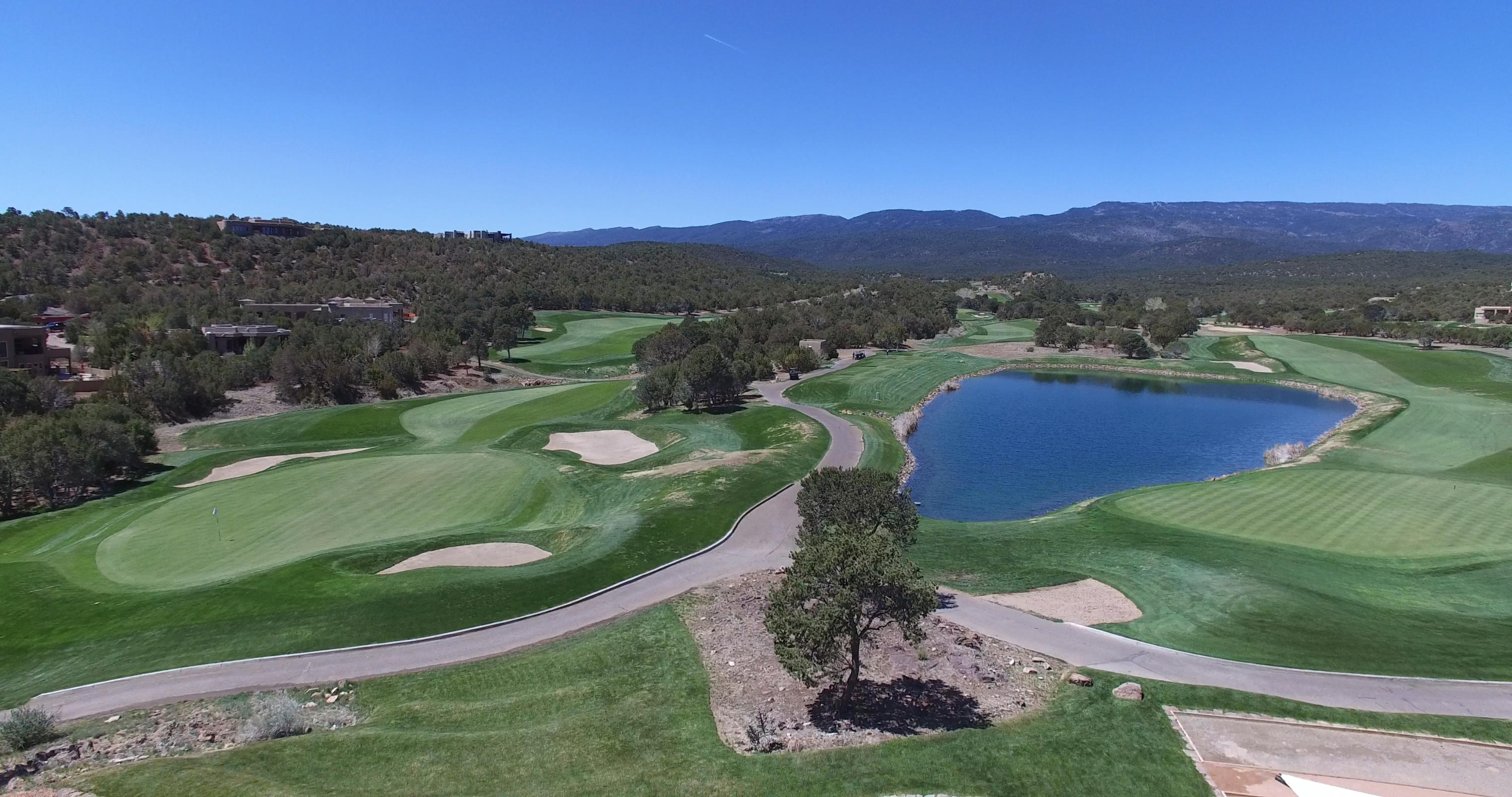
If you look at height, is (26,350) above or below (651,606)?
above

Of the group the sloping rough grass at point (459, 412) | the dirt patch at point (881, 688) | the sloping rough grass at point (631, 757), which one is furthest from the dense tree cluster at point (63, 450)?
the dirt patch at point (881, 688)

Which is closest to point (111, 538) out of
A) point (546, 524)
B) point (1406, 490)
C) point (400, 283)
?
point (546, 524)

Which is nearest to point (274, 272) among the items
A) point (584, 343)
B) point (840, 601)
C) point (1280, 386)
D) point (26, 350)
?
point (584, 343)

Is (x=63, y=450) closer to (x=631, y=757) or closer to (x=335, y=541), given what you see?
(x=335, y=541)

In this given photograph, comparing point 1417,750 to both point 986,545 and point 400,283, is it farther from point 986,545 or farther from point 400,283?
point 400,283

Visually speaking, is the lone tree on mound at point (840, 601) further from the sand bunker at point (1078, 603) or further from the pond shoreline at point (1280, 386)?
the pond shoreline at point (1280, 386)
